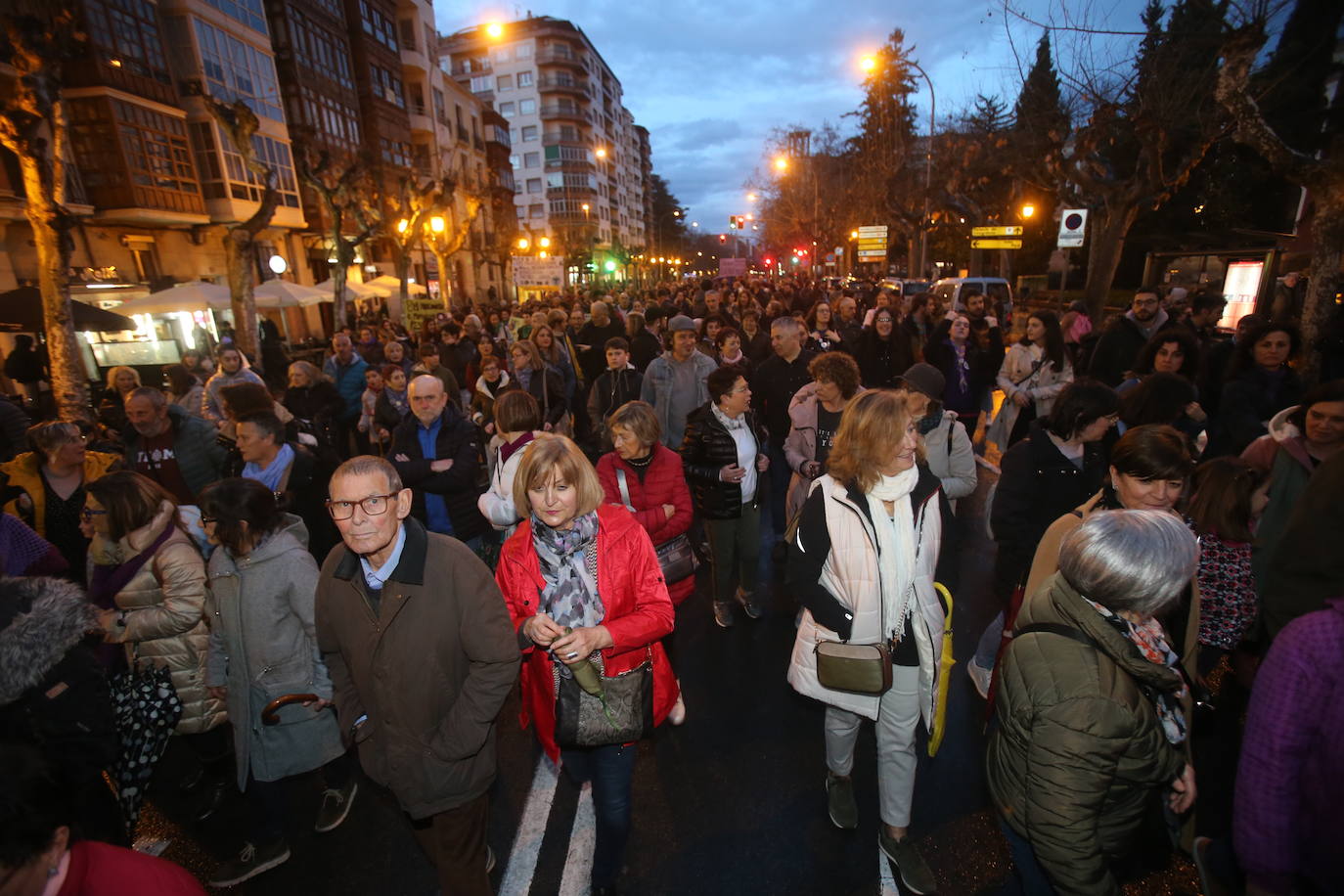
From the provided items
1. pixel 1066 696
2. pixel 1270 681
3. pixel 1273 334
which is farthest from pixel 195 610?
pixel 1273 334

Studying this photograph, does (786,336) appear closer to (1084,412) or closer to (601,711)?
(1084,412)

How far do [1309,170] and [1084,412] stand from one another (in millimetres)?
8980

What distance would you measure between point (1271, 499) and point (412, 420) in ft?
17.8

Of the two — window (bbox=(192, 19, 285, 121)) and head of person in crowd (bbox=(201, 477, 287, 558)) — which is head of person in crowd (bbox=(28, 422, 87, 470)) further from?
window (bbox=(192, 19, 285, 121))

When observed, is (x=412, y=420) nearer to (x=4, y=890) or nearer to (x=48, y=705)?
(x=48, y=705)

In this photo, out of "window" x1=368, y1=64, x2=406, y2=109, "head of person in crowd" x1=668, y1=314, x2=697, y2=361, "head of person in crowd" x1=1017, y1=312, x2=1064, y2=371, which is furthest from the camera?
"window" x1=368, y1=64, x2=406, y2=109

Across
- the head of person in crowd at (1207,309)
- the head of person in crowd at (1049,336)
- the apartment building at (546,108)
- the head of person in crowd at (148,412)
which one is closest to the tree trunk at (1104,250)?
the head of person in crowd at (1207,309)

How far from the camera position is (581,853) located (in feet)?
9.79

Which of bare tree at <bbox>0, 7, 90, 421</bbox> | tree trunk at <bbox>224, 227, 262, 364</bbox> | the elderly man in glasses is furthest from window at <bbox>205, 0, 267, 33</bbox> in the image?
the elderly man in glasses

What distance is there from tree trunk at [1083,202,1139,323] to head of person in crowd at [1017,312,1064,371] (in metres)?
10.2

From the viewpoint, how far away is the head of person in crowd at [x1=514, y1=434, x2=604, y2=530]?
91.5 inches

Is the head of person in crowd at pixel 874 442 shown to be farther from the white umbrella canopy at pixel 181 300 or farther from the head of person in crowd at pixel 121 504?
the white umbrella canopy at pixel 181 300

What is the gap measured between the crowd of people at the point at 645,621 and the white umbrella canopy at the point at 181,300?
13062 millimetres

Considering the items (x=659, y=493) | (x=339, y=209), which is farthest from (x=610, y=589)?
(x=339, y=209)
